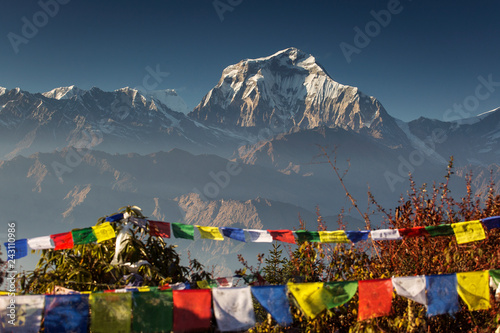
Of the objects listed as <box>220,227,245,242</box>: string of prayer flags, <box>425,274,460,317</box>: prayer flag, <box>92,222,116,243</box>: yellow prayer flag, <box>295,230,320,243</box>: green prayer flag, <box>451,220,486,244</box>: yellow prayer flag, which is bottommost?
<box>425,274,460,317</box>: prayer flag

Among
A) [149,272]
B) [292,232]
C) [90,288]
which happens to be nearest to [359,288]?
[292,232]

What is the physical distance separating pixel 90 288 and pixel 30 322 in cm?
169

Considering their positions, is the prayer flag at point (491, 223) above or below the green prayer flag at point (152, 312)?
above

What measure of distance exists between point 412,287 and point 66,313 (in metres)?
5.06

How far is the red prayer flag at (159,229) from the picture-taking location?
8.08 metres

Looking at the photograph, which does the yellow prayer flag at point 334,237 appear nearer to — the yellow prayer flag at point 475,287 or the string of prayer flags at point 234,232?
the string of prayer flags at point 234,232

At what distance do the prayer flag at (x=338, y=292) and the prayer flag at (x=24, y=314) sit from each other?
13.3 ft

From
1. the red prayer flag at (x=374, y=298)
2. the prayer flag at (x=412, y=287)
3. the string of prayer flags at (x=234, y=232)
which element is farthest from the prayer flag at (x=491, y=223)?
the string of prayer flags at (x=234, y=232)

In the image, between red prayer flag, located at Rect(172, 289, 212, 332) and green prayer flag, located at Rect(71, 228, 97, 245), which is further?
green prayer flag, located at Rect(71, 228, 97, 245)

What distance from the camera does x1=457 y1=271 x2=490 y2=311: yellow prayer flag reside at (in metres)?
6.52

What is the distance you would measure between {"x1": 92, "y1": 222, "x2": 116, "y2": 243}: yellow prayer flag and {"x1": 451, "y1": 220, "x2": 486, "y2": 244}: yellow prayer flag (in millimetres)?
6096

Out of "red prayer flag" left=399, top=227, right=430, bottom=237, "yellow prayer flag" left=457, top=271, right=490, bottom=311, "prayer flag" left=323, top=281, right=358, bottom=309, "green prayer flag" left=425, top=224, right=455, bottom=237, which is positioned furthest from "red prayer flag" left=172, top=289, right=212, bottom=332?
"green prayer flag" left=425, top=224, right=455, bottom=237

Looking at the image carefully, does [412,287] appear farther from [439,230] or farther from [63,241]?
[63,241]

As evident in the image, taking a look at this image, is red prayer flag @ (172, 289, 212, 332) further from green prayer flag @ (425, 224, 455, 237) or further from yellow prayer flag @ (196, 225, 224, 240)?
green prayer flag @ (425, 224, 455, 237)
